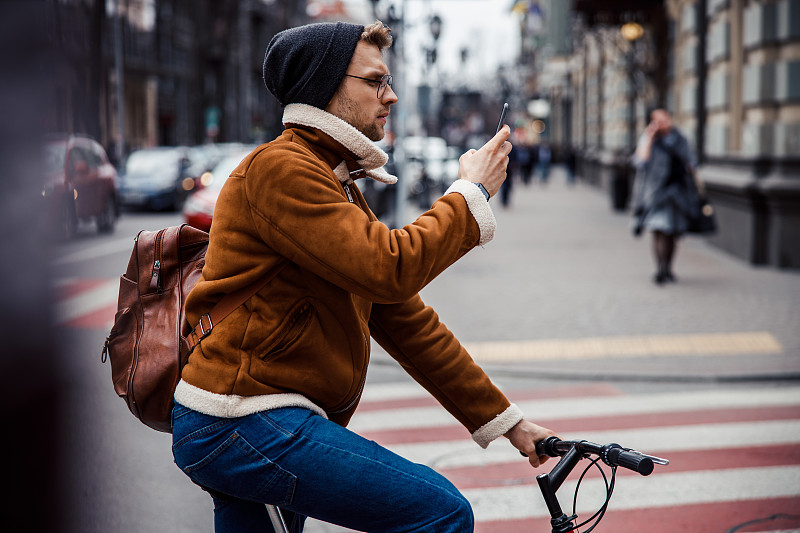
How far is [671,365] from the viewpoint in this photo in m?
7.13

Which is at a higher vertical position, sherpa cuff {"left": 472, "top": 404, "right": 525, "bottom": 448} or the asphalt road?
sherpa cuff {"left": 472, "top": 404, "right": 525, "bottom": 448}

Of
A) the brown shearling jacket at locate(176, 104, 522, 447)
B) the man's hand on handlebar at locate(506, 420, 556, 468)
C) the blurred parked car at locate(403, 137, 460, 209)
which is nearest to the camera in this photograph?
the brown shearling jacket at locate(176, 104, 522, 447)

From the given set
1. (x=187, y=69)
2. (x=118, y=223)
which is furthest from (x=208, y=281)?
(x=187, y=69)

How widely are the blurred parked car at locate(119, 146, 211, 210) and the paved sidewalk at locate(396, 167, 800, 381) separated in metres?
10.9

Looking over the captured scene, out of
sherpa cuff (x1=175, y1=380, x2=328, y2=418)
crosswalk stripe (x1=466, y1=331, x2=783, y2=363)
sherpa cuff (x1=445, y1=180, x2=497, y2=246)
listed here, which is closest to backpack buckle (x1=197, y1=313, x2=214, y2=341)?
sherpa cuff (x1=175, y1=380, x2=328, y2=418)

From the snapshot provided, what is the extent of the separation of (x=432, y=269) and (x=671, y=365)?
220 inches

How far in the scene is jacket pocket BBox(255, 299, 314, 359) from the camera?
75.4 inches

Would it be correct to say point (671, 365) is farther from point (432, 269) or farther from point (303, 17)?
point (303, 17)

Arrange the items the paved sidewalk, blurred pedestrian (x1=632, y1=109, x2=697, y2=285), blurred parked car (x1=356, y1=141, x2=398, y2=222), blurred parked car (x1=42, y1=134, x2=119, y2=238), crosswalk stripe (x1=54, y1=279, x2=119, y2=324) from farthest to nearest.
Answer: blurred parked car (x1=356, y1=141, x2=398, y2=222) < blurred pedestrian (x1=632, y1=109, x2=697, y2=285) < crosswalk stripe (x1=54, y1=279, x2=119, y2=324) < the paved sidewalk < blurred parked car (x1=42, y1=134, x2=119, y2=238)

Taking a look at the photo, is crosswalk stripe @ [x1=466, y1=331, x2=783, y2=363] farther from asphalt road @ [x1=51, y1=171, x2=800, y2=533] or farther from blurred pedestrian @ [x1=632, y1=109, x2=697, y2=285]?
blurred pedestrian @ [x1=632, y1=109, x2=697, y2=285]

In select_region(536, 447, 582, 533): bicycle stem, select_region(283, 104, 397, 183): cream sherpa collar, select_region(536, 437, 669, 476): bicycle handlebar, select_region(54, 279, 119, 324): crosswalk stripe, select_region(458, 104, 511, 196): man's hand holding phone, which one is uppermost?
select_region(283, 104, 397, 183): cream sherpa collar

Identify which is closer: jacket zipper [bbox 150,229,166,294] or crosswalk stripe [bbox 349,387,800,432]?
jacket zipper [bbox 150,229,166,294]

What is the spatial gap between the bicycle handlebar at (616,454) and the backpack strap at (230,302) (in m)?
0.74

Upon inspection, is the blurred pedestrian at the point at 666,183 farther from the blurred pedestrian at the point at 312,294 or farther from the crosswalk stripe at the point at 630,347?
the blurred pedestrian at the point at 312,294
